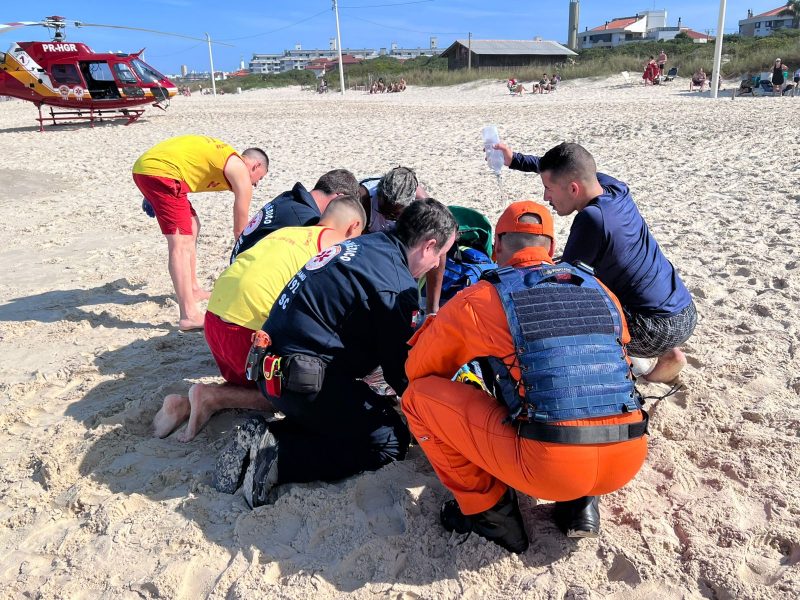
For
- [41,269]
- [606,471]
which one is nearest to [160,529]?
[606,471]

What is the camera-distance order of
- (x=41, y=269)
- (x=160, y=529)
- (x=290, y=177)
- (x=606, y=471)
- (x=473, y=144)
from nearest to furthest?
(x=606, y=471)
(x=160, y=529)
(x=41, y=269)
(x=290, y=177)
(x=473, y=144)

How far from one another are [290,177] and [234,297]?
7.12m

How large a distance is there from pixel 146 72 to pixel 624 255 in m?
21.4

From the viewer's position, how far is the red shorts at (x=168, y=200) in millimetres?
4586

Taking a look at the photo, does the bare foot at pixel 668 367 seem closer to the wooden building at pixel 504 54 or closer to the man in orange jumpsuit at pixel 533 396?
the man in orange jumpsuit at pixel 533 396

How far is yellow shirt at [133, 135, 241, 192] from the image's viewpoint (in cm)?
458

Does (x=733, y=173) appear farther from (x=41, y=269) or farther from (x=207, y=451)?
(x=41, y=269)

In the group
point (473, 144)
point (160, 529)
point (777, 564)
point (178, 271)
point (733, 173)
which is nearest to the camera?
point (777, 564)

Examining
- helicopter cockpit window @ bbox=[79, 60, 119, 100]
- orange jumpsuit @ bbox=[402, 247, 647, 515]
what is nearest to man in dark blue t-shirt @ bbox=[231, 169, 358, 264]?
orange jumpsuit @ bbox=[402, 247, 647, 515]

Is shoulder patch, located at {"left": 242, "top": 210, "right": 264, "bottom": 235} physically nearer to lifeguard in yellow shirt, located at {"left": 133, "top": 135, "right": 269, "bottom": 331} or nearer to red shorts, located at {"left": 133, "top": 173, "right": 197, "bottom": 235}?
lifeguard in yellow shirt, located at {"left": 133, "top": 135, "right": 269, "bottom": 331}

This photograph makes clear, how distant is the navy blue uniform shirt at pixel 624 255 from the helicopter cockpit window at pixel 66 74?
20618 mm

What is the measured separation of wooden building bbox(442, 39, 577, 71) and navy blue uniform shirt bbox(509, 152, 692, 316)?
5099cm

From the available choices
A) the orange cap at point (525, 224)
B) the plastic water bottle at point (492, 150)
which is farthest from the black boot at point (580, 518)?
the plastic water bottle at point (492, 150)

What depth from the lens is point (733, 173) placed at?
7.86 meters
